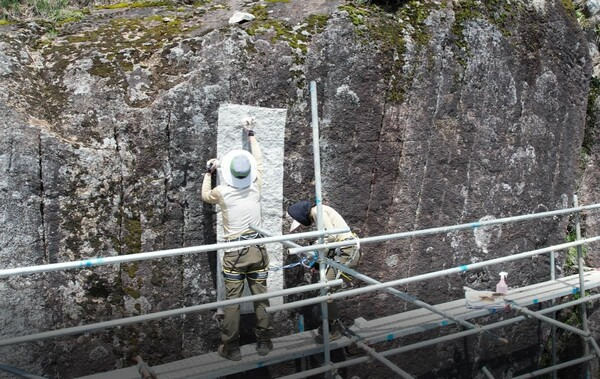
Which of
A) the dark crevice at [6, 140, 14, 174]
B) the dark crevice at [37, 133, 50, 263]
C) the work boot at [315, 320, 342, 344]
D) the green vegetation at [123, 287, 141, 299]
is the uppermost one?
the dark crevice at [6, 140, 14, 174]

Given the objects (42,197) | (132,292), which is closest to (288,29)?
(42,197)

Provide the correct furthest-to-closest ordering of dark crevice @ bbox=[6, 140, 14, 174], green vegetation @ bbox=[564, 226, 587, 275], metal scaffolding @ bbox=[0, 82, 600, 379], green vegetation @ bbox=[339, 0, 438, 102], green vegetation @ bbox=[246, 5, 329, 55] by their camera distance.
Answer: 1. green vegetation @ bbox=[564, 226, 587, 275]
2. green vegetation @ bbox=[339, 0, 438, 102]
3. green vegetation @ bbox=[246, 5, 329, 55]
4. dark crevice @ bbox=[6, 140, 14, 174]
5. metal scaffolding @ bbox=[0, 82, 600, 379]

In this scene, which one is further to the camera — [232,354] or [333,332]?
[333,332]

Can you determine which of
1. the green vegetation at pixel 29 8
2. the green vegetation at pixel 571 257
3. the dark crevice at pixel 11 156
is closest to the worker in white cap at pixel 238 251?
the dark crevice at pixel 11 156

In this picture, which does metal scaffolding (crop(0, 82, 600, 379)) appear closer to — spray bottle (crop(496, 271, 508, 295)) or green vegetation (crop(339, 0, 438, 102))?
spray bottle (crop(496, 271, 508, 295))

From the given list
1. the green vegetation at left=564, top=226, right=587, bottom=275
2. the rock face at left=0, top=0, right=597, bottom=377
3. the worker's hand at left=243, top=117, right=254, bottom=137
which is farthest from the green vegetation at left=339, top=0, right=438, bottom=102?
the green vegetation at left=564, top=226, right=587, bottom=275

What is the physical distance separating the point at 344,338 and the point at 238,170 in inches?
65.0

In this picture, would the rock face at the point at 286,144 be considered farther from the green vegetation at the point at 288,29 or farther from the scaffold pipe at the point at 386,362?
the scaffold pipe at the point at 386,362

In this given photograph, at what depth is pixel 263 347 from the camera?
462 centimetres

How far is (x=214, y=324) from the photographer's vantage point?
196 inches

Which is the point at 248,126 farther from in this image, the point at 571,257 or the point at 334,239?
the point at 571,257

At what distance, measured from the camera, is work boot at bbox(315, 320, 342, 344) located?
4.85m

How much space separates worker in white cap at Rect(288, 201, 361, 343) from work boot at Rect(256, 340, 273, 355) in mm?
417

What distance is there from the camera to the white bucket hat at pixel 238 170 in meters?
4.53
